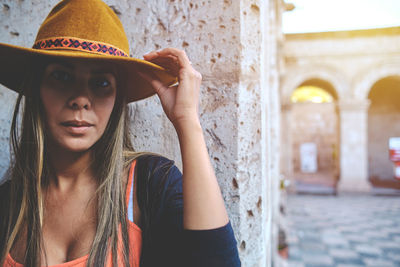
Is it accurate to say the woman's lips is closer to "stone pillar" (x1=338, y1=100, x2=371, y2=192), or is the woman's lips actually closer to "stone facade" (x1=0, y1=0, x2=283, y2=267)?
"stone facade" (x1=0, y1=0, x2=283, y2=267)

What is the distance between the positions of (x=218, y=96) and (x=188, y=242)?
62 centimetres

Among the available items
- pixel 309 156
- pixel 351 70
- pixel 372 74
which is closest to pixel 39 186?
pixel 351 70

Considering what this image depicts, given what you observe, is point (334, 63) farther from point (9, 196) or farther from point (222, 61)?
point (9, 196)

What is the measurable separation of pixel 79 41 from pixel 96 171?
0.44m

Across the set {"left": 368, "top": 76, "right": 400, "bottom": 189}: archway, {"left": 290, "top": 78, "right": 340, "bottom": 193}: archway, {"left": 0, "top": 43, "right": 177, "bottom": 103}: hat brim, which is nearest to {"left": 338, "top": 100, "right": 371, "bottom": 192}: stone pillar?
{"left": 368, "top": 76, "right": 400, "bottom": 189}: archway

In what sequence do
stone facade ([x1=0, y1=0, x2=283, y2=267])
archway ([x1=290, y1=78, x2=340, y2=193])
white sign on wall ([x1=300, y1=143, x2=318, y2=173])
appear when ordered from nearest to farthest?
stone facade ([x1=0, y1=0, x2=283, y2=267])
white sign on wall ([x1=300, y1=143, x2=318, y2=173])
archway ([x1=290, y1=78, x2=340, y2=193])

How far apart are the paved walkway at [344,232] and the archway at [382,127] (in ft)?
15.5

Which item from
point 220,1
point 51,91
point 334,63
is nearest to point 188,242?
point 51,91

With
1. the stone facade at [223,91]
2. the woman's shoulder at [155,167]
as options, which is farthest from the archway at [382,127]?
the woman's shoulder at [155,167]

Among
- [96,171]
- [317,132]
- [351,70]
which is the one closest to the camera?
[96,171]

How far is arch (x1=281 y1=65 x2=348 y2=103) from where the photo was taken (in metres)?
9.96

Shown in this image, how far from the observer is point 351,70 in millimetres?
10016

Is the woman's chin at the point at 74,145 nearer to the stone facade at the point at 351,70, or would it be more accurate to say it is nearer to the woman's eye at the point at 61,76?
the woman's eye at the point at 61,76

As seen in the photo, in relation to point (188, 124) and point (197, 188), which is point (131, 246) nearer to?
point (197, 188)
